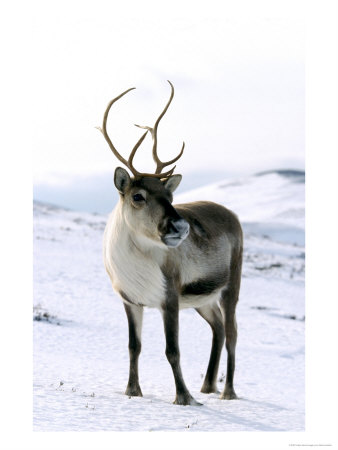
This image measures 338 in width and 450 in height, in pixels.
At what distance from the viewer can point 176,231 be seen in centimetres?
566

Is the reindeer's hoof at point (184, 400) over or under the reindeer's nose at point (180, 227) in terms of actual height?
under

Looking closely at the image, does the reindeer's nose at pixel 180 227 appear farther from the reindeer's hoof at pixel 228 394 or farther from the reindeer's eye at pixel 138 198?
the reindeer's hoof at pixel 228 394

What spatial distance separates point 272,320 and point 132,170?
8.26 meters

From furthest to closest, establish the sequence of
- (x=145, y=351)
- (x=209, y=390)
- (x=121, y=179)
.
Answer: (x=145, y=351)
(x=209, y=390)
(x=121, y=179)

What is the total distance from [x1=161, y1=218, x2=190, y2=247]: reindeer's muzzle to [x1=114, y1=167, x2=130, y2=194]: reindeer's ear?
61 cm

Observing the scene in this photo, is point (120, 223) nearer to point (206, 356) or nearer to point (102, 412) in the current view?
point (102, 412)

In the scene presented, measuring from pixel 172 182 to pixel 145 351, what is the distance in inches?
187

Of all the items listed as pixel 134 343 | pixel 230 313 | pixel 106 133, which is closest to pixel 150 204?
pixel 106 133

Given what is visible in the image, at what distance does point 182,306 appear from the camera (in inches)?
257

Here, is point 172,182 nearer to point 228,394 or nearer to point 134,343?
point 134,343

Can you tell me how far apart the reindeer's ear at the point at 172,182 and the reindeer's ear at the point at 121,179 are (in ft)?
1.18

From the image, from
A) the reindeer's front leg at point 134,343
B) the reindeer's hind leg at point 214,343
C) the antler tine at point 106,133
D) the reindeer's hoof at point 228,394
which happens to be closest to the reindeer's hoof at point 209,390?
the reindeer's hind leg at point 214,343

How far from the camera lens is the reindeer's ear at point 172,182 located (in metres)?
6.14

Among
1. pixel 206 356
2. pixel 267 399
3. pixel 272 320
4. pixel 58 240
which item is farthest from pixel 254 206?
pixel 267 399
